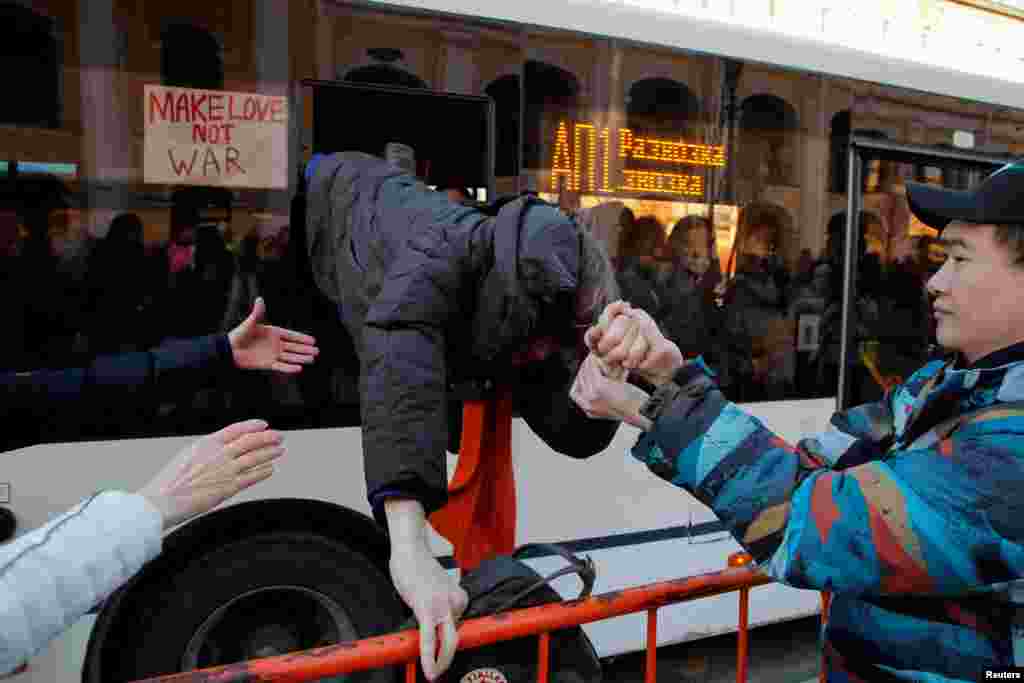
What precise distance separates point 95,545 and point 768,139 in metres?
3.77

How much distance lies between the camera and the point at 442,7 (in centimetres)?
349

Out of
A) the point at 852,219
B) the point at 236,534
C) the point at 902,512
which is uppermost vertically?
the point at 852,219

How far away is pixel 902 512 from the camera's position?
4.15 feet

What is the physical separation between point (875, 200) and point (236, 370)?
3.41 meters

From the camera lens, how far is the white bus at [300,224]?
297 cm

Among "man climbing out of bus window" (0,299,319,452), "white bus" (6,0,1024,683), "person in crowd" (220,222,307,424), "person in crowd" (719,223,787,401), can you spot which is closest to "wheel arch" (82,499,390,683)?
"white bus" (6,0,1024,683)

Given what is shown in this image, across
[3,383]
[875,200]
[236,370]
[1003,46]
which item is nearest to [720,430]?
[3,383]

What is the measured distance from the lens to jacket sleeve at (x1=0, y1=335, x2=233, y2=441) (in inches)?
94.7

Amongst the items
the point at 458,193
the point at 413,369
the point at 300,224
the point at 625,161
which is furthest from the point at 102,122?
the point at 625,161

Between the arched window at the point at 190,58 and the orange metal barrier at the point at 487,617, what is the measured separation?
1.52 meters

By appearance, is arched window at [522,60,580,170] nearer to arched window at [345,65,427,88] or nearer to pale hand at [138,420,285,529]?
arched window at [345,65,427,88]

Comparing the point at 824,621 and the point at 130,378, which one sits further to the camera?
the point at 130,378

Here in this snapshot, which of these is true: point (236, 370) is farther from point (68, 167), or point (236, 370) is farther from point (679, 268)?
point (679, 268)

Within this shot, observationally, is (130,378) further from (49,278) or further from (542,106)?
(542,106)
